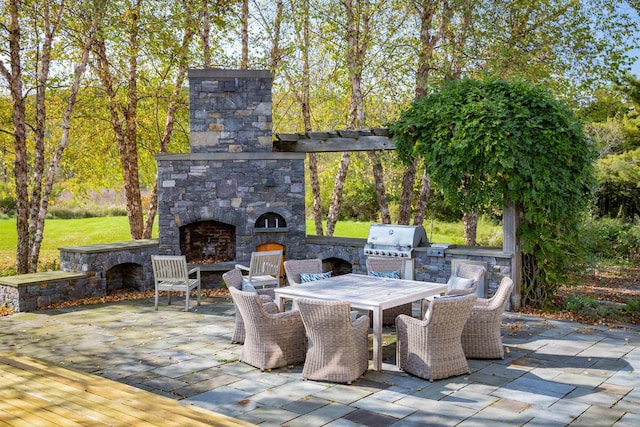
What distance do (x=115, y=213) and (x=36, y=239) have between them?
41.0ft

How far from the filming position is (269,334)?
536 cm

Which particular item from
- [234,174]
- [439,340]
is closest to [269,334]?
[439,340]

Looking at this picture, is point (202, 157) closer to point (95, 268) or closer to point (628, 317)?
point (95, 268)

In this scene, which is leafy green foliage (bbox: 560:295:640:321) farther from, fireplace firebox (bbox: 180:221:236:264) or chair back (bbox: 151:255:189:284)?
fireplace firebox (bbox: 180:221:236:264)

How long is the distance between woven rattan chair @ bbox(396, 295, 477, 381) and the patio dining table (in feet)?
1.04

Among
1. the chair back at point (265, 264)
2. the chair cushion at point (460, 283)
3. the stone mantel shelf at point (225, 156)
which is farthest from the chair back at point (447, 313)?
the stone mantel shelf at point (225, 156)

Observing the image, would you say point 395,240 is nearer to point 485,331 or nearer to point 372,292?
point 372,292

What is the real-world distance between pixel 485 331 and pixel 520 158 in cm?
285

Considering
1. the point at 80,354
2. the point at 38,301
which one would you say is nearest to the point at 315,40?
the point at 38,301

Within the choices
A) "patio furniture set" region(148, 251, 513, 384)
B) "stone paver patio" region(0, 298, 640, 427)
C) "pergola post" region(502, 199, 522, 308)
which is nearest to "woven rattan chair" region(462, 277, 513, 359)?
"patio furniture set" region(148, 251, 513, 384)

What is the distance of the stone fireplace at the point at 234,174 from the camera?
32.2 feet

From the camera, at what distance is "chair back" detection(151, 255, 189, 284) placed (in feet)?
26.5

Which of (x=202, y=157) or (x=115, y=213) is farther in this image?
(x=115, y=213)

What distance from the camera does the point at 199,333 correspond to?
22.4 feet
